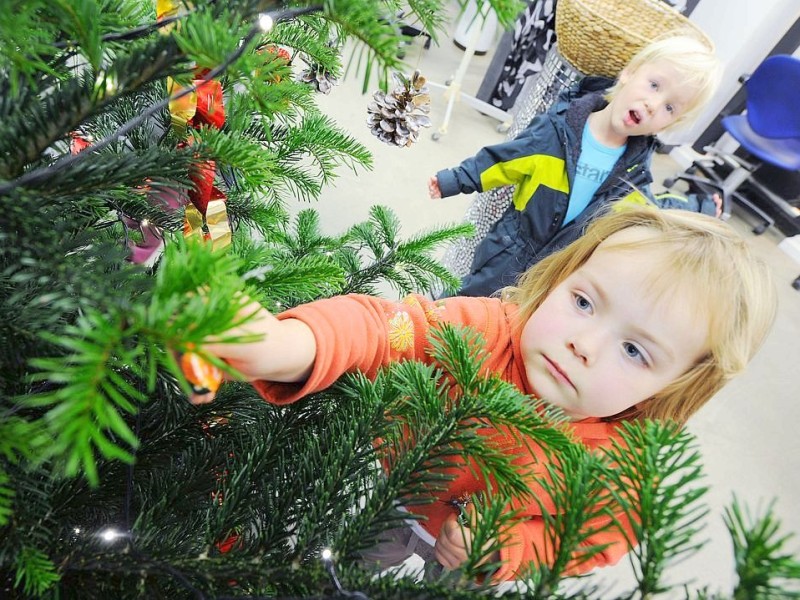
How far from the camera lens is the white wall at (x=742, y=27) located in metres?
2.84

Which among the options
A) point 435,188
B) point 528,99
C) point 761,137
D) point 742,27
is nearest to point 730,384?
point 528,99

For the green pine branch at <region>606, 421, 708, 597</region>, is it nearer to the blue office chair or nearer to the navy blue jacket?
the navy blue jacket

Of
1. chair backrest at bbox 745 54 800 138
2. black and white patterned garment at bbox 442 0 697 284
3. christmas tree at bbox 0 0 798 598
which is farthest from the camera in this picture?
chair backrest at bbox 745 54 800 138

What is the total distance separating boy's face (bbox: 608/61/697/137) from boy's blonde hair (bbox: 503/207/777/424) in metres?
0.69

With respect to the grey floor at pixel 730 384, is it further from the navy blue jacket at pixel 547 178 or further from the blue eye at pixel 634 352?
the blue eye at pixel 634 352

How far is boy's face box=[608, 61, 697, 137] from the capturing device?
1.15m

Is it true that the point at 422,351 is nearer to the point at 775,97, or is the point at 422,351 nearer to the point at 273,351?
the point at 273,351

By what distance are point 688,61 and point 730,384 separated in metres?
1.32

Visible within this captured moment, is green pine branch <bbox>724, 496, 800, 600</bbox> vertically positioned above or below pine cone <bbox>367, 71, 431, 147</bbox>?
above

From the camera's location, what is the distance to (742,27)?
2918 millimetres

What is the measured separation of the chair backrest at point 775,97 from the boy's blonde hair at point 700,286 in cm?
241

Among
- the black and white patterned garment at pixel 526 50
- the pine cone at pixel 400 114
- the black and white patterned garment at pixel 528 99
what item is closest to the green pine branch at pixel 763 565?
the pine cone at pixel 400 114

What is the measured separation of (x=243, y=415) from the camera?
16.4 inches

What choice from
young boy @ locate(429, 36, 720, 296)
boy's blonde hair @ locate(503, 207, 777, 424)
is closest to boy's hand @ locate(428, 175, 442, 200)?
young boy @ locate(429, 36, 720, 296)
